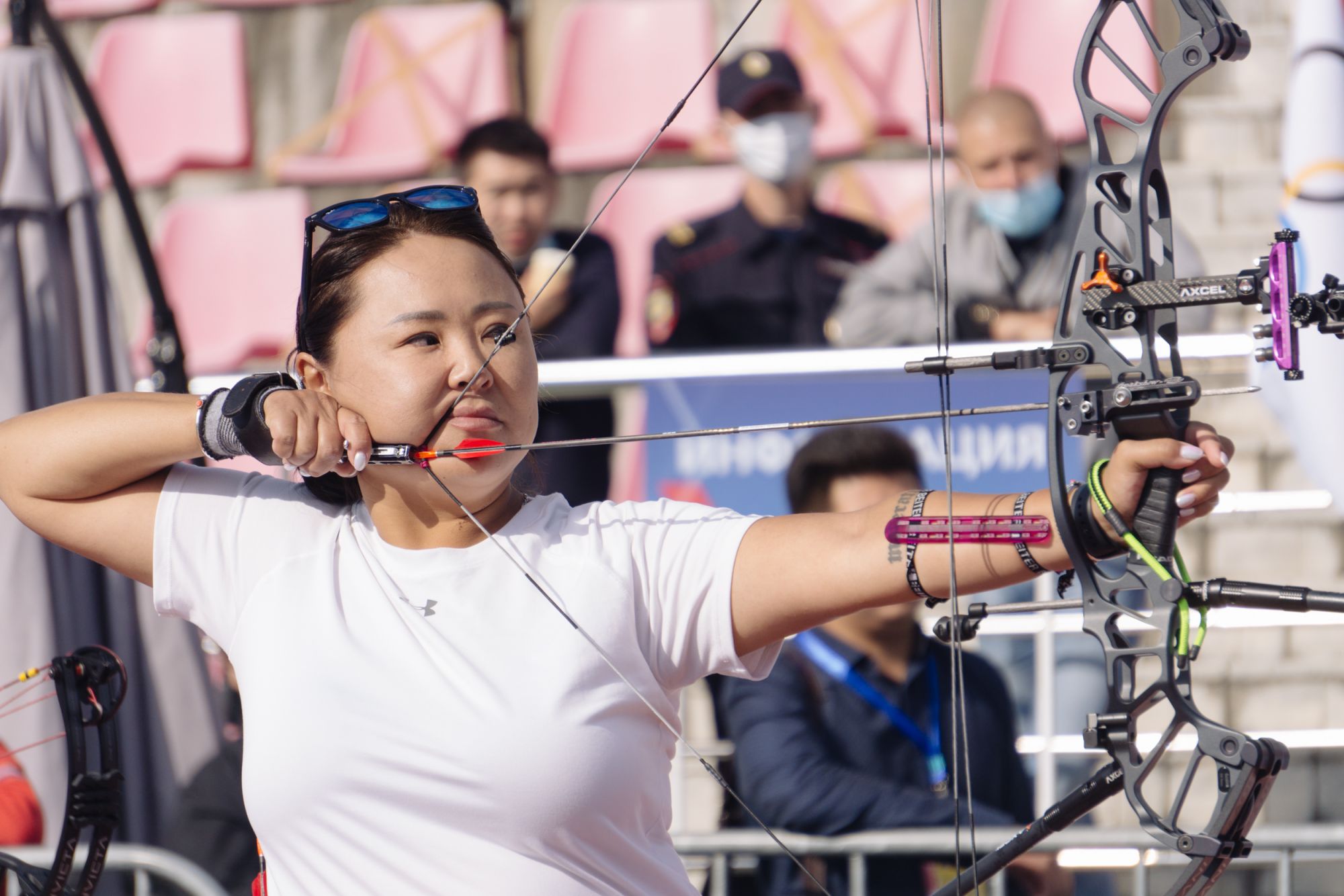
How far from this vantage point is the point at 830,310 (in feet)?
12.3

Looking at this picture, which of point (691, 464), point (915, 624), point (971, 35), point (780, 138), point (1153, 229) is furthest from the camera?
point (971, 35)

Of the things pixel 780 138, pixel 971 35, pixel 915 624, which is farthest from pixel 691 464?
pixel 971 35

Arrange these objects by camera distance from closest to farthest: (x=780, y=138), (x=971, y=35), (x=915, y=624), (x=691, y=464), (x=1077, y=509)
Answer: (x=1077, y=509)
(x=915, y=624)
(x=691, y=464)
(x=780, y=138)
(x=971, y=35)

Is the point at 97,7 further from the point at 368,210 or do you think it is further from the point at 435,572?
the point at 435,572

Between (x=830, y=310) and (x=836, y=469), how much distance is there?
31.3 inches

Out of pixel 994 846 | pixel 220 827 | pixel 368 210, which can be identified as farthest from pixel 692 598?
pixel 220 827

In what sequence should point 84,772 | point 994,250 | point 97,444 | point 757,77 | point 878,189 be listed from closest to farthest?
point 97,444
point 84,772
point 994,250
point 757,77
point 878,189

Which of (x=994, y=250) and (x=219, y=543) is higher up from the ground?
(x=994, y=250)

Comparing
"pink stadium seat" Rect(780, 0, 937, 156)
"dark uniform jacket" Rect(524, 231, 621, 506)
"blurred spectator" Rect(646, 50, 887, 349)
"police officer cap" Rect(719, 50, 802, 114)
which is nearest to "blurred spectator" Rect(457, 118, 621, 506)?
"dark uniform jacket" Rect(524, 231, 621, 506)

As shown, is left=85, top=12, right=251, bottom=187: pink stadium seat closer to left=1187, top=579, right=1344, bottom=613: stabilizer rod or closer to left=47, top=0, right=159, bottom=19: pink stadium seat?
left=47, top=0, right=159, bottom=19: pink stadium seat

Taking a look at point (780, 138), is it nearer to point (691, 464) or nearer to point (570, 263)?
point (570, 263)

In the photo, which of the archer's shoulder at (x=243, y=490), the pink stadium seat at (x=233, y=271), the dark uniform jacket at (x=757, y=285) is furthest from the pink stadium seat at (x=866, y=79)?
the archer's shoulder at (x=243, y=490)

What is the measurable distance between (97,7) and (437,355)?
4.81 m

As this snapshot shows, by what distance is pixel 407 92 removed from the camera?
539 centimetres
